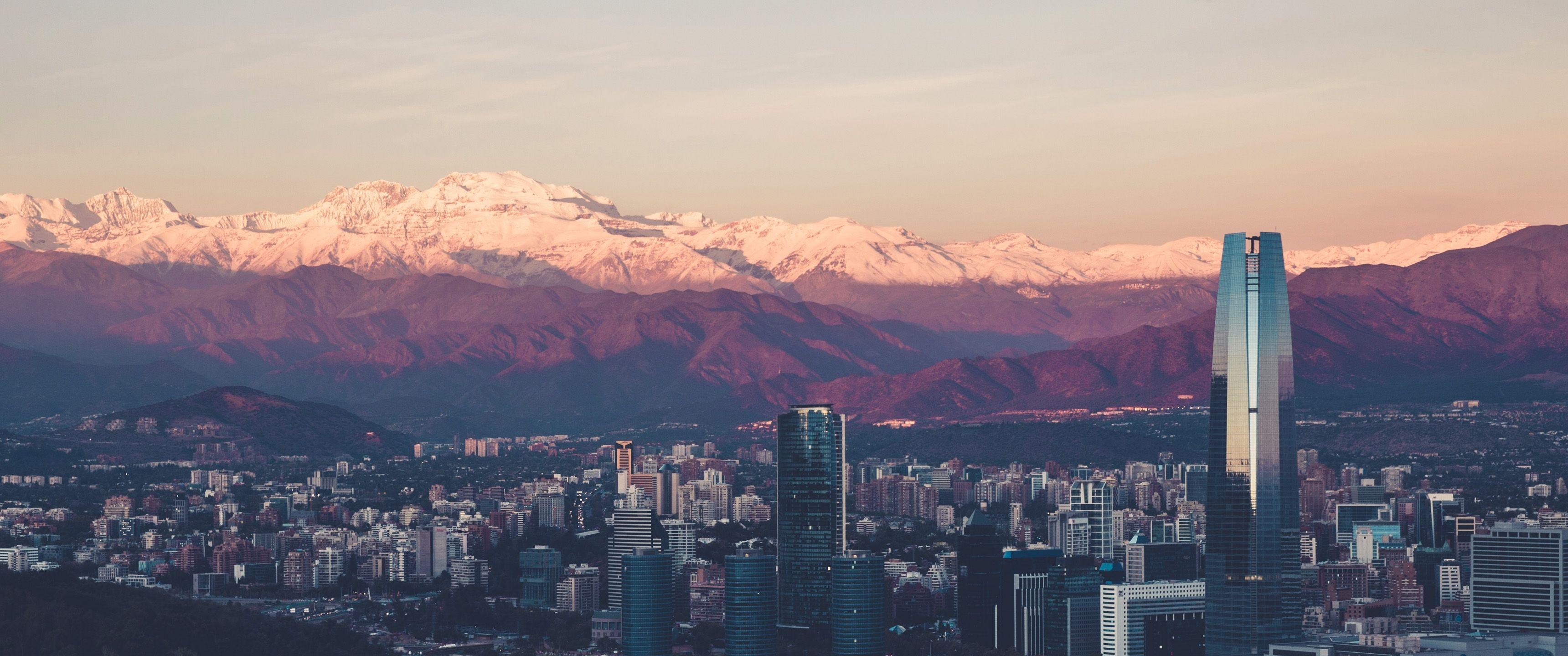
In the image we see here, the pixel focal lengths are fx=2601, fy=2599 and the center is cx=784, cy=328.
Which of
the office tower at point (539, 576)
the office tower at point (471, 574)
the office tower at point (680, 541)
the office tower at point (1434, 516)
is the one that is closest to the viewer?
the office tower at point (539, 576)

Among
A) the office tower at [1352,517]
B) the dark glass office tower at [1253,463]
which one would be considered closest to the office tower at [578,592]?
the office tower at [1352,517]

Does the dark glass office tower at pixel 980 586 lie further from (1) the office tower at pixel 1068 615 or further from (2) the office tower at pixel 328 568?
(2) the office tower at pixel 328 568

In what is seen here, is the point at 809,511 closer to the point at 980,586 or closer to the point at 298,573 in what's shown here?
the point at 980,586

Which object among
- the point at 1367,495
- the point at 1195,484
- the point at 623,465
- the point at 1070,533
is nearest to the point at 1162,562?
the point at 1070,533


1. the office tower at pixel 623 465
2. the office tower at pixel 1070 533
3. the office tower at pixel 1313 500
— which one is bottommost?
the office tower at pixel 1070 533

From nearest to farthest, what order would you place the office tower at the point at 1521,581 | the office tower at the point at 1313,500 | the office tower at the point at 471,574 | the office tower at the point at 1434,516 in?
the office tower at the point at 1521,581, the office tower at the point at 1434,516, the office tower at the point at 471,574, the office tower at the point at 1313,500

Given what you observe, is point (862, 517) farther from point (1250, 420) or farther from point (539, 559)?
point (1250, 420)

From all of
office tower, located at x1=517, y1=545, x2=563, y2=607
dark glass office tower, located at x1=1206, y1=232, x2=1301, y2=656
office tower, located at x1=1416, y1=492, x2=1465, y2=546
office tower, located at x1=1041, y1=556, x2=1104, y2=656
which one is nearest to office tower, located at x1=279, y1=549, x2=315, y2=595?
office tower, located at x1=517, y1=545, x2=563, y2=607
